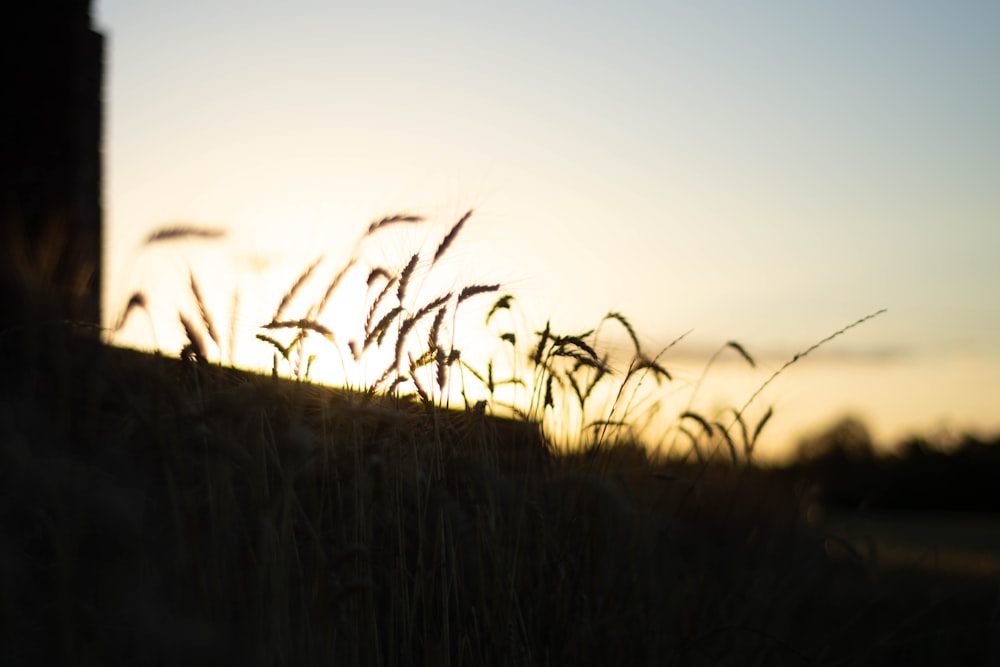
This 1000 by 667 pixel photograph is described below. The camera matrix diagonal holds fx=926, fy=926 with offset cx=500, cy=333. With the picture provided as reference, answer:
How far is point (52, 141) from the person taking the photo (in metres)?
3.60

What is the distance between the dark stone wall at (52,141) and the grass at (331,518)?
18.9 inches

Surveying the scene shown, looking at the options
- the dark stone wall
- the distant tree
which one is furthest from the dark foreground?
the distant tree

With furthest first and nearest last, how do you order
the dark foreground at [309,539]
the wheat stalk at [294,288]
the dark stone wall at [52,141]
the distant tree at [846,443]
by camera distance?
1. the distant tree at [846,443]
2. the dark stone wall at [52,141]
3. the wheat stalk at [294,288]
4. the dark foreground at [309,539]

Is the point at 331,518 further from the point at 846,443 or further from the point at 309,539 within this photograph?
the point at 846,443

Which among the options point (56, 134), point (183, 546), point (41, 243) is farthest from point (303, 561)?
point (56, 134)

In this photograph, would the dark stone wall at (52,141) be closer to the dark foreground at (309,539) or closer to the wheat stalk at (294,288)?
the dark foreground at (309,539)

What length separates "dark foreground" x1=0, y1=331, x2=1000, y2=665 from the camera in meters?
1.68

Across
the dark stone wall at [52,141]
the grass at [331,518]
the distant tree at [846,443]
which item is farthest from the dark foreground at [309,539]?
the distant tree at [846,443]

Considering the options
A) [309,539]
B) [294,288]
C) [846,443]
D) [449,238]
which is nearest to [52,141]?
[294,288]

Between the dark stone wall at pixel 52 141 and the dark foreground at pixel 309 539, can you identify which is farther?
the dark stone wall at pixel 52 141

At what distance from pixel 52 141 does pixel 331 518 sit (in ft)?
7.59

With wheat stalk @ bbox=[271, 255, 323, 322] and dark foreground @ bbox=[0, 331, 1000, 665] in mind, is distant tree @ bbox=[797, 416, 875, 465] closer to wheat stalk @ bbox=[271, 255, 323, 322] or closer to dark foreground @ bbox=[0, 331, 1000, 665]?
dark foreground @ bbox=[0, 331, 1000, 665]

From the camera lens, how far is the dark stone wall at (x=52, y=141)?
137 inches

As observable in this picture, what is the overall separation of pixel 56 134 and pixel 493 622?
265 centimetres
